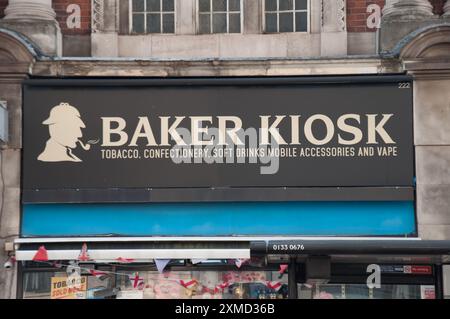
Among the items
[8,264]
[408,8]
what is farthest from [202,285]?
[408,8]

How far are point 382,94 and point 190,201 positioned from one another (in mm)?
3114

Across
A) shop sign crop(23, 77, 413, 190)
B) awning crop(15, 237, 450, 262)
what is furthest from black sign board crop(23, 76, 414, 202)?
awning crop(15, 237, 450, 262)

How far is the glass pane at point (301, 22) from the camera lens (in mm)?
12531

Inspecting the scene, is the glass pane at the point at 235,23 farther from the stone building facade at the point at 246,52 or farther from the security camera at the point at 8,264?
the security camera at the point at 8,264

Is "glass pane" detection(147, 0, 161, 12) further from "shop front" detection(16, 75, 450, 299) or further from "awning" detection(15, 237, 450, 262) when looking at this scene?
"awning" detection(15, 237, 450, 262)

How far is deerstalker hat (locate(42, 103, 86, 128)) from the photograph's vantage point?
12.0 metres

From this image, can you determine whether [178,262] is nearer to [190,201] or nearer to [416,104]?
[190,201]

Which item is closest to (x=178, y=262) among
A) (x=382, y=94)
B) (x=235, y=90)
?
(x=235, y=90)

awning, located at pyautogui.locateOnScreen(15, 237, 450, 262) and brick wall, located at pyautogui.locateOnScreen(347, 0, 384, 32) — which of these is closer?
awning, located at pyautogui.locateOnScreen(15, 237, 450, 262)

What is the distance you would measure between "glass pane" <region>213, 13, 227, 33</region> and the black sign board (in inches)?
41.7

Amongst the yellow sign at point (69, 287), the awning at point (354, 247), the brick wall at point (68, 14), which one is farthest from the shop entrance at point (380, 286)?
the brick wall at point (68, 14)

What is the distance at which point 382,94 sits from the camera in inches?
471
